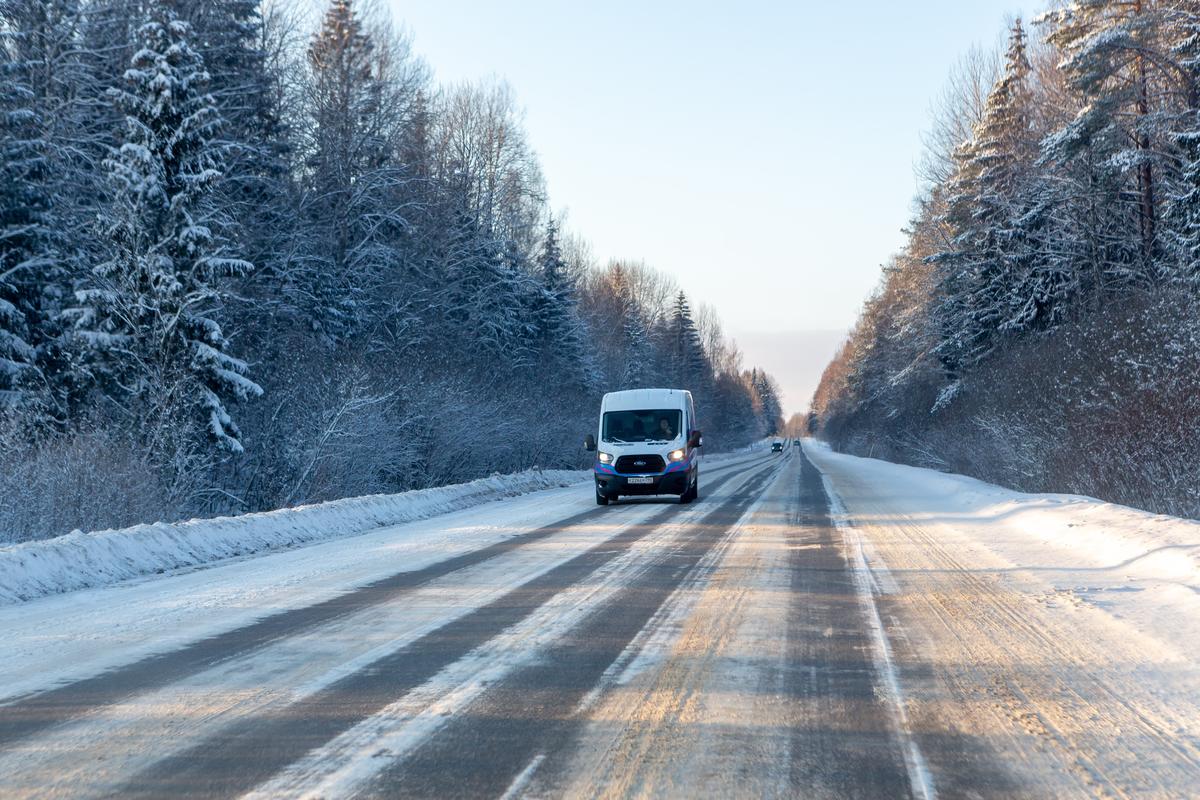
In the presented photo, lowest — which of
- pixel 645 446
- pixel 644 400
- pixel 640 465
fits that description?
pixel 640 465

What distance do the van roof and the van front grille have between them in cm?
153

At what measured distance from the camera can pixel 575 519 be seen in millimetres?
17438

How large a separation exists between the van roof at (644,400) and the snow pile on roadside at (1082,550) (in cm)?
496

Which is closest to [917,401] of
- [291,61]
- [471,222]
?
[471,222]

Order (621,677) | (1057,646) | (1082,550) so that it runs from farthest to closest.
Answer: (1082,550)
(1057,646)
(621,677)

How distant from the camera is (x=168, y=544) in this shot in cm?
1164

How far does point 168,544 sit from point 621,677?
7.90 m

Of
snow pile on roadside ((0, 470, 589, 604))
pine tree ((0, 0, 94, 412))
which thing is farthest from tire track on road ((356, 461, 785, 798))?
pine tree ((0, 0, 94, 412))

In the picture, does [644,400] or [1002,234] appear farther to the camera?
[1002,234]

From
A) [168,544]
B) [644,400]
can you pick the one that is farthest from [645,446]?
[168,544]

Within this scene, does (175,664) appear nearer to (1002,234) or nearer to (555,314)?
(1002,234)

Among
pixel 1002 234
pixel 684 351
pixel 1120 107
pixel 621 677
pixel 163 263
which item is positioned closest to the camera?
pixel 621 677

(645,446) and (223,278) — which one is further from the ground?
(223,278)

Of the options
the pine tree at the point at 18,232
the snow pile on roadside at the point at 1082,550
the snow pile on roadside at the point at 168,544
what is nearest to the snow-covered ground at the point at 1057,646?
the snow pile on roadside at the point at 1082,550
